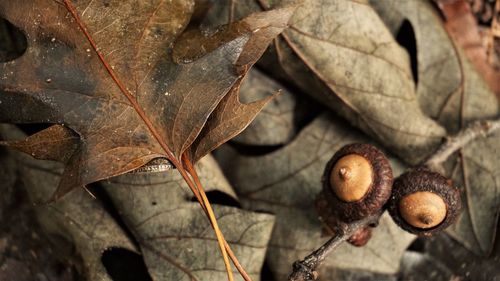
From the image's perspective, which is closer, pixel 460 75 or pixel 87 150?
pixel 87 150

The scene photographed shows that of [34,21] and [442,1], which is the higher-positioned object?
[34,21]

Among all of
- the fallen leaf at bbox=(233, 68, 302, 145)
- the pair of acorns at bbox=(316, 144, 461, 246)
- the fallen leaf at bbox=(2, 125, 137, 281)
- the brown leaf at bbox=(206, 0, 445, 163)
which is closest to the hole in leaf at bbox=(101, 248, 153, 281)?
the fallen leaf at bbox=(2, 125, 137, 281)

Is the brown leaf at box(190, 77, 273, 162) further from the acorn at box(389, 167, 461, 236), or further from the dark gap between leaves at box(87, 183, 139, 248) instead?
the acorn at box(389, 167, 461, 236)

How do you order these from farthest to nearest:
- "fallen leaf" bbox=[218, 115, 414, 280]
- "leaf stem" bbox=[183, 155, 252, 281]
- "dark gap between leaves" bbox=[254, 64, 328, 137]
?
1. "dark gap between leaves" bbox=[254, 64, 328, 137]
2. "fallen leaf" bbox=[218, 115, 414, 280]
3. "leaf stem" bbox=[183, 155, 252, 281]

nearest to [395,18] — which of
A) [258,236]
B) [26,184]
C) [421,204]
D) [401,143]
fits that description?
[401,143]

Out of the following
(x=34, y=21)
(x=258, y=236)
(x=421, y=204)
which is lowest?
(x=258, y=236)

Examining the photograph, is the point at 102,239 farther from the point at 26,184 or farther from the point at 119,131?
the point at 119,131
